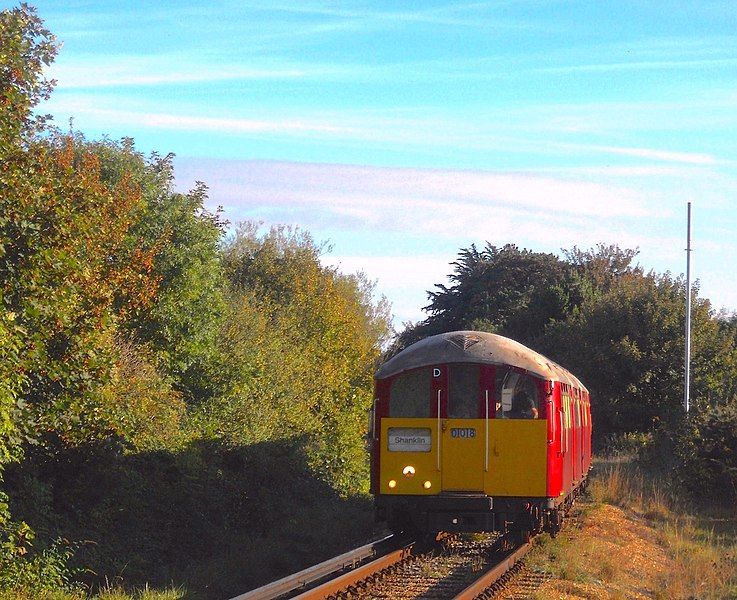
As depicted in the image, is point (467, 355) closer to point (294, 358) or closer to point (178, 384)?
point (178, 384)

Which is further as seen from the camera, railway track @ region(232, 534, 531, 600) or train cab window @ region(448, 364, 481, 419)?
train cab window @ region(448, 364, 481, 419)

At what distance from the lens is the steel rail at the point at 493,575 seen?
11.5 m

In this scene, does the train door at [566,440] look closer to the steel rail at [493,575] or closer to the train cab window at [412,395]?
the steel rail at [493,575]

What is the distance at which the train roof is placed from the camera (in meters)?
15.3

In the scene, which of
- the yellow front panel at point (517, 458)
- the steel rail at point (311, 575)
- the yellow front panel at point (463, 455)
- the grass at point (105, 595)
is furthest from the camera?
the yellow front panel at point (463, 455)

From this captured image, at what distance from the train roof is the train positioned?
16 millimetres

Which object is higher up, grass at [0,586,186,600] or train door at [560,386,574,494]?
train door at [560,386,574,494]

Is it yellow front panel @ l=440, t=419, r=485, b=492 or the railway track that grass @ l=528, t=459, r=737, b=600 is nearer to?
the railway track

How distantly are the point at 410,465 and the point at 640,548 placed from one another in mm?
4770

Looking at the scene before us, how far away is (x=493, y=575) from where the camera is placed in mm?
12992

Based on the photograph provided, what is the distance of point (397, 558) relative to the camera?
48.9ft

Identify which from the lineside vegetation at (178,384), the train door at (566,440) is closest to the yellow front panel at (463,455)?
the train door at (566,440)

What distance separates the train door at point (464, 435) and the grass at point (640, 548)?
149 cm

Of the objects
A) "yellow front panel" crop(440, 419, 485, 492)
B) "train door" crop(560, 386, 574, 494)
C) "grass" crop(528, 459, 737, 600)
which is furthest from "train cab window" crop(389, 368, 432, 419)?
"grass" crop(528, 459, 737, 600)
